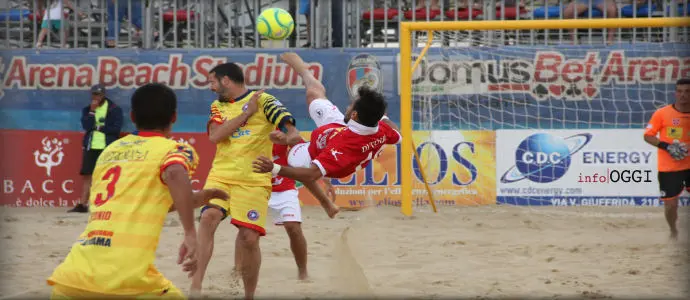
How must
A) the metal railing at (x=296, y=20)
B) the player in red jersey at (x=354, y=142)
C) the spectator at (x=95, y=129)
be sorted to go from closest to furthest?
1. the player in red jersey at (x=354, y=142)
2. the spectator at (x=95, y=129)
3. the metal railing at (x=296, y=20)

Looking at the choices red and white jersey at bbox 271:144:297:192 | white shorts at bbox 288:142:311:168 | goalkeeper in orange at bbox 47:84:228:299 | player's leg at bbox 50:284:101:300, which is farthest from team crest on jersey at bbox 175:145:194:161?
red and white jersey at bbox 271:144:297:192

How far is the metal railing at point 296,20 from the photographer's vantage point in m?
12.6

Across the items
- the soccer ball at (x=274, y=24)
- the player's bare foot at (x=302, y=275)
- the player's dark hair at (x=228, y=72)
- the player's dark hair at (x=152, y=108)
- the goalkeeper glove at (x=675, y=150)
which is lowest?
the player's bare foot at (x=302, y=275)

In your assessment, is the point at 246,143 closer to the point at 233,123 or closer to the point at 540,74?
the point at 233,123

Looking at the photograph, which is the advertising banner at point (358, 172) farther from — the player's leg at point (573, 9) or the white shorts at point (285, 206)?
the white shorts at point (285, 206)

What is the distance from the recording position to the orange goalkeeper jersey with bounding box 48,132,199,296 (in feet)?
12.1

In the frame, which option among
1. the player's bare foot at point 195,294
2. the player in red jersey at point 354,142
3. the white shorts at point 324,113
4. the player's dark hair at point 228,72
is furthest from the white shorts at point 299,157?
the player's bare foot at point 195,294

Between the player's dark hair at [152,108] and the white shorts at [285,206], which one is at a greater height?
the player's dark hair at [152,108]

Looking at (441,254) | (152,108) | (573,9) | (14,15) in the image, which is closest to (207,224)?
(152,108)

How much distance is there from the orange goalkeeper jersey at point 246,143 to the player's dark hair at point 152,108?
2.07 metres

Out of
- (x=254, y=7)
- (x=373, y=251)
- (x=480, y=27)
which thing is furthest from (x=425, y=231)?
(x=254, y=7)

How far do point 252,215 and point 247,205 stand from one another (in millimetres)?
76

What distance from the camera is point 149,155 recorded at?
380 centimetres

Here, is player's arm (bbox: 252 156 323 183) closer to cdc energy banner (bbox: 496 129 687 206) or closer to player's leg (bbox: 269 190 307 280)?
player's leg (bbox: 269 190 307 280)
